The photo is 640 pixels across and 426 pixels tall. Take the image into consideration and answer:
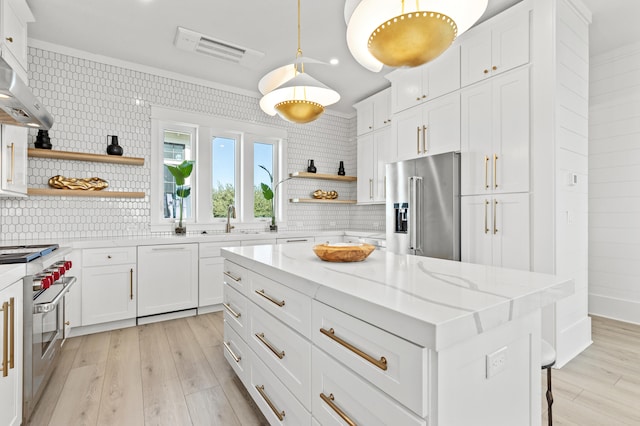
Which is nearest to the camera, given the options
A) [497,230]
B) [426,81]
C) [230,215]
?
[497,230]

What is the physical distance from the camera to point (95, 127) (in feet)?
11.8

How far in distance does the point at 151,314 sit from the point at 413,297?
3313 millimetres

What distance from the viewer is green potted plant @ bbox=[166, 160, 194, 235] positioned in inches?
150

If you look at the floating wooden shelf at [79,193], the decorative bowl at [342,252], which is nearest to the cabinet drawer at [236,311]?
the decorative bowl at [342,252]

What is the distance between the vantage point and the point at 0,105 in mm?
1691

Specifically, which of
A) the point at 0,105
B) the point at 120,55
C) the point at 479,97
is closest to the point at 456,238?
the point at 479,97

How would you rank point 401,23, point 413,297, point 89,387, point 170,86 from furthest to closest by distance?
point 170,86
point 89,387
point 401,23
point 413,297

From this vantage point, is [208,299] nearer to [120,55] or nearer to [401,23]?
[120,55]

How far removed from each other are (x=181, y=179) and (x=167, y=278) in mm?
1138

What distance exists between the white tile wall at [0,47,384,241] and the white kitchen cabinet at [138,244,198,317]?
55 cm

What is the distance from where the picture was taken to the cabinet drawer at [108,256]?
10.4ft

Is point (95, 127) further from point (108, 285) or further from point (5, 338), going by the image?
point (5, 338)

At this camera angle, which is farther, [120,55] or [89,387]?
[120,55]

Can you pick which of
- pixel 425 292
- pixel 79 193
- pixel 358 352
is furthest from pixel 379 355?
pixel 79 193
